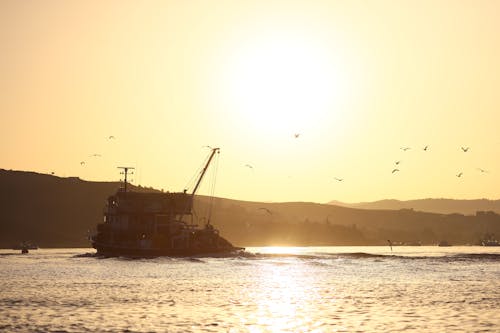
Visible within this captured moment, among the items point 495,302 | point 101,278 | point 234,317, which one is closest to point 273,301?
point 234,317

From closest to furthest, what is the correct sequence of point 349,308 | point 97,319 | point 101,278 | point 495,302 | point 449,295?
1. point 97,319
2. point 349,308
3. point 495,302
4. point 449,295
5. point 101,278

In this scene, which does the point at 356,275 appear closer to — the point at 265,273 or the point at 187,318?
the point at 265,273

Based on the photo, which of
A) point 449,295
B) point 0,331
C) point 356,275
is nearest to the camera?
point 0,331

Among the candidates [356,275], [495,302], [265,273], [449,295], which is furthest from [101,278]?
[495,302]

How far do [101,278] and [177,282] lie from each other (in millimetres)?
14595

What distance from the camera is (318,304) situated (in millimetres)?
82688

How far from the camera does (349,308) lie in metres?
77.9

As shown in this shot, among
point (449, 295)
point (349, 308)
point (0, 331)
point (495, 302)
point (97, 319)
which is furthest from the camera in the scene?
point (449, 295)

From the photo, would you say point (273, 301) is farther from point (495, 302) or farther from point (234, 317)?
point (495, 302)

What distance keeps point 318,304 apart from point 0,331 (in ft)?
113

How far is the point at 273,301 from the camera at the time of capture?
283 feet

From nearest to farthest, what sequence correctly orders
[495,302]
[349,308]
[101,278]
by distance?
[349,308] → [495,302] → [101,278]

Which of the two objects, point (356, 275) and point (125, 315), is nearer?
point (125, 315)

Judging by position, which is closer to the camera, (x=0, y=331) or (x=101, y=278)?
(x=0, y=331)
